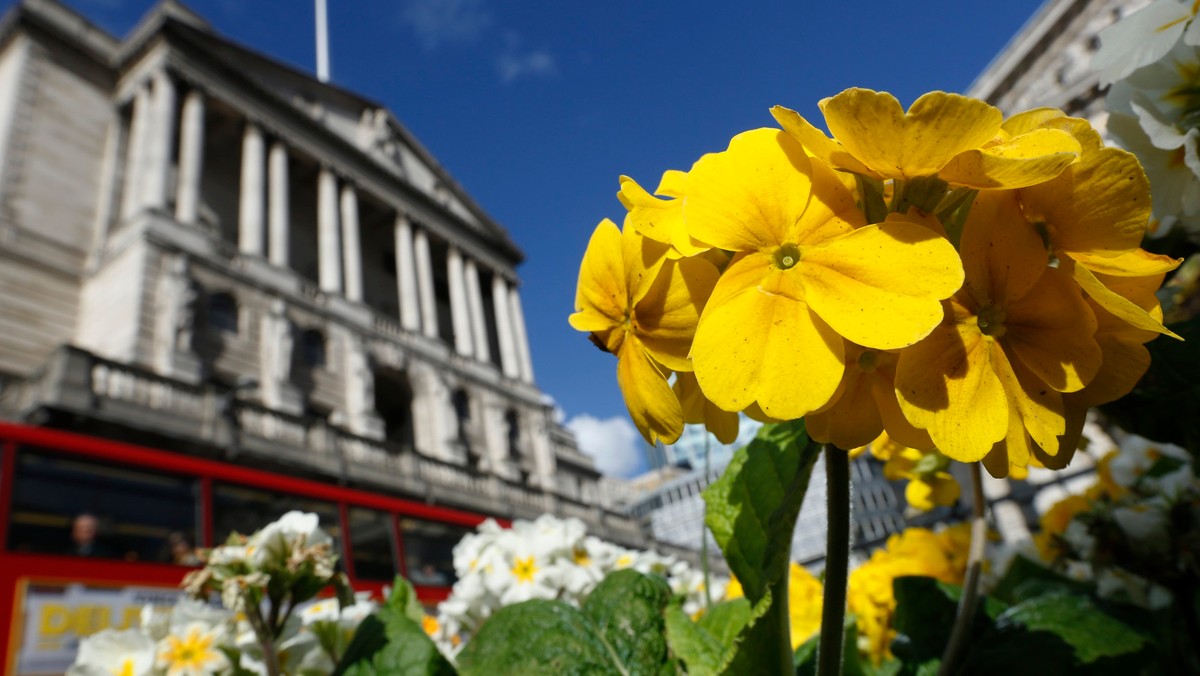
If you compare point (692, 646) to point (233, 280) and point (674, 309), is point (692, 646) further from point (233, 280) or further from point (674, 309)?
point (233, 280)

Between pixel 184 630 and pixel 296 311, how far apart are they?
23423mm

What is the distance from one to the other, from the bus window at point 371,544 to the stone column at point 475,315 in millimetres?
22889

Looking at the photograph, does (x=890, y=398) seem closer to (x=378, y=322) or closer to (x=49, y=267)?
(x=49, y=267)

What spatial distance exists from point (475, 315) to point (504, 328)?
268 cm

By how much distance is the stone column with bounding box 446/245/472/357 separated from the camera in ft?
104

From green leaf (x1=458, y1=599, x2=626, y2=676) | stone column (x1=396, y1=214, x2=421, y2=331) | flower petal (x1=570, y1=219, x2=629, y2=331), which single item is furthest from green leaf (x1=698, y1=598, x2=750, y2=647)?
stone column (x1=396, y1=214, x2=421, y2=331)

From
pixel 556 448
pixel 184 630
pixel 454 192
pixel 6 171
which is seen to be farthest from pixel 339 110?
pixel 184 630

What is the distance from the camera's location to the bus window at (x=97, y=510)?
5914 millimetres

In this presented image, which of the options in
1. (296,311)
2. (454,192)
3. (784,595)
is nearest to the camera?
(784,595)

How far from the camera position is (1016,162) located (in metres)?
0.54

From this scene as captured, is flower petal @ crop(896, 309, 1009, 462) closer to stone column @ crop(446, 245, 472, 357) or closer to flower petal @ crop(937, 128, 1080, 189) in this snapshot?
flower petal @ crop(937, 128, 1080, 189)

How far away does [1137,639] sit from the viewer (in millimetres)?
1122

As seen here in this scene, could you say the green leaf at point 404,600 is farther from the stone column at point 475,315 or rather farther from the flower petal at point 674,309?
the stone column at point 475,315

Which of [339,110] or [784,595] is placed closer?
[784,595]
